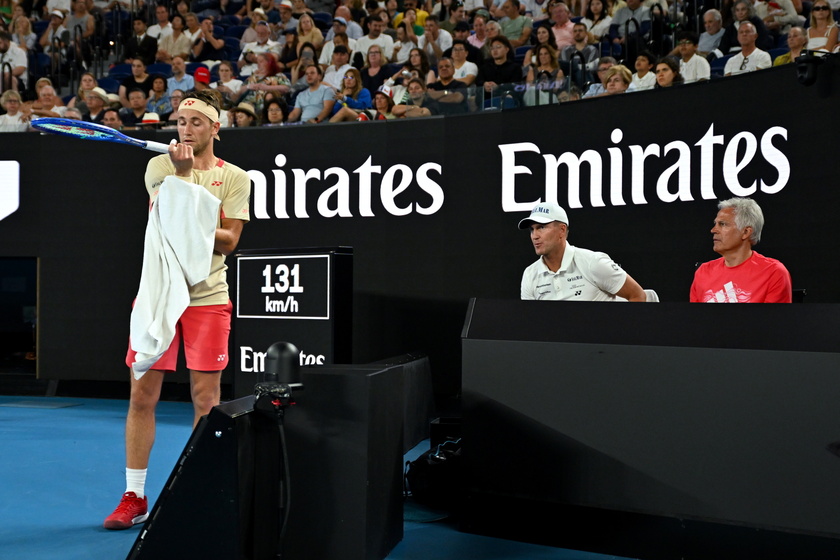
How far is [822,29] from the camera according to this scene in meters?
5.64

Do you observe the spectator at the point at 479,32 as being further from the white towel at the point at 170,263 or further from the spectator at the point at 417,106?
the white towel at the point at 170,263

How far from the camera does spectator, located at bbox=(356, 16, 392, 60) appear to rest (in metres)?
8.84

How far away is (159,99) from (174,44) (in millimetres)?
2040

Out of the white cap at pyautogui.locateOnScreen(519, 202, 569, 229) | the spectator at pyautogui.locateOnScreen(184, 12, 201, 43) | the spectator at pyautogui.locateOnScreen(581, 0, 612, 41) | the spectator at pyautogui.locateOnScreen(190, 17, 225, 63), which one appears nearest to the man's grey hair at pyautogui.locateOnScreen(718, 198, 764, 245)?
the white cap at pyautogui.locateOnScreen(519, 202, 569, 229)

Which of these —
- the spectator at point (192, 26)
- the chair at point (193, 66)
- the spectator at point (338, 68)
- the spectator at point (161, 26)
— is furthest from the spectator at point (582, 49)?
the spectator at point (161, 26)

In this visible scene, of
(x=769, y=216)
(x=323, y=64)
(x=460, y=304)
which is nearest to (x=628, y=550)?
(x=769, y=216)

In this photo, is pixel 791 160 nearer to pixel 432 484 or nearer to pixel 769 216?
pixel 769 216

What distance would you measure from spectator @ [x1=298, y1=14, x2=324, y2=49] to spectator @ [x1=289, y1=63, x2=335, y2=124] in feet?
3.97

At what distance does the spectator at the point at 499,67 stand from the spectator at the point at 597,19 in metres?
0.85

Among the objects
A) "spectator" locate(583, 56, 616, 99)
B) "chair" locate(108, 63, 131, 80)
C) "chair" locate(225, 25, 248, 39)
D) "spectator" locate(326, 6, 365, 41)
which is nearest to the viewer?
"spectator" locate(583, 56, 616, 99)

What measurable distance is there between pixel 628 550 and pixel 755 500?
0.50 metres

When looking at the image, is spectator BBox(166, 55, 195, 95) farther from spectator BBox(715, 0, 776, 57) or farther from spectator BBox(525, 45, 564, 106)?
spectator BBox(715, 0, 776, 57)

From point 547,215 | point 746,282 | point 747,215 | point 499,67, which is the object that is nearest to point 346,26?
point 499,67

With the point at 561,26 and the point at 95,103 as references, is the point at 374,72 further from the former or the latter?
the point at 95,103
